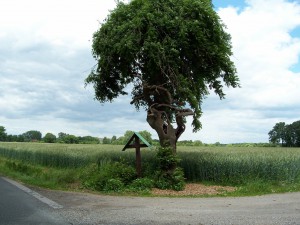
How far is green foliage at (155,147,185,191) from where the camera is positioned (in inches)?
694

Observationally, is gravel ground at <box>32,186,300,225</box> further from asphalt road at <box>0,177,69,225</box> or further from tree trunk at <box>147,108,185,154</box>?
tree trunk at <box>147,108,185,154</box>

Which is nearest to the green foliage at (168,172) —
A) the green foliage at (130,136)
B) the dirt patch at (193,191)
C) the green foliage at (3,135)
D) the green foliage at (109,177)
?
the dirt patch at (193,191)

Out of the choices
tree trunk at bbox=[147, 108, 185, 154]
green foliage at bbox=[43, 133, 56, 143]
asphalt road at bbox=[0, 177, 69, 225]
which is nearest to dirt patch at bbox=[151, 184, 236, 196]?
tree trunk at bbox=[147, 108, 185, 154]

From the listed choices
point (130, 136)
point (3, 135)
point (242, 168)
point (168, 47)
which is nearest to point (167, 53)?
point (168, 47)

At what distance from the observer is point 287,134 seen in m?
62.3

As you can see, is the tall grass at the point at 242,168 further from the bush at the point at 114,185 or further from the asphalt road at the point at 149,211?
the asphalt road at the point at 149,211

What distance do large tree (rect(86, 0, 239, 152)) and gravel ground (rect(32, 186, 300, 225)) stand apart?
7.09m

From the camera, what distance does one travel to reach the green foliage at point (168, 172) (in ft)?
57.8

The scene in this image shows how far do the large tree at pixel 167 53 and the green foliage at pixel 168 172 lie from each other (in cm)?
134

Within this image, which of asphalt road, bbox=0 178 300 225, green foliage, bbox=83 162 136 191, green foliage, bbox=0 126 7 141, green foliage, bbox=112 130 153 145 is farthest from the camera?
green foliage, bbox=0 126 7 141

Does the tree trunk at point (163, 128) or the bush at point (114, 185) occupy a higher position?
the tree trunk at point (163, 128)

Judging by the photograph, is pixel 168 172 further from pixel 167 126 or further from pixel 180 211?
pixel 180 211

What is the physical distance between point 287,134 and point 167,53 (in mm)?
48755

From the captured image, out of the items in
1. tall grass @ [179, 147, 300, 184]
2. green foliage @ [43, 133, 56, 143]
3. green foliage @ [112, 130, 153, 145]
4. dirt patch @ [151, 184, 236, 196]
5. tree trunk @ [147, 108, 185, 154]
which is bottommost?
dirt patch @ [151, 184, 236, 196]
